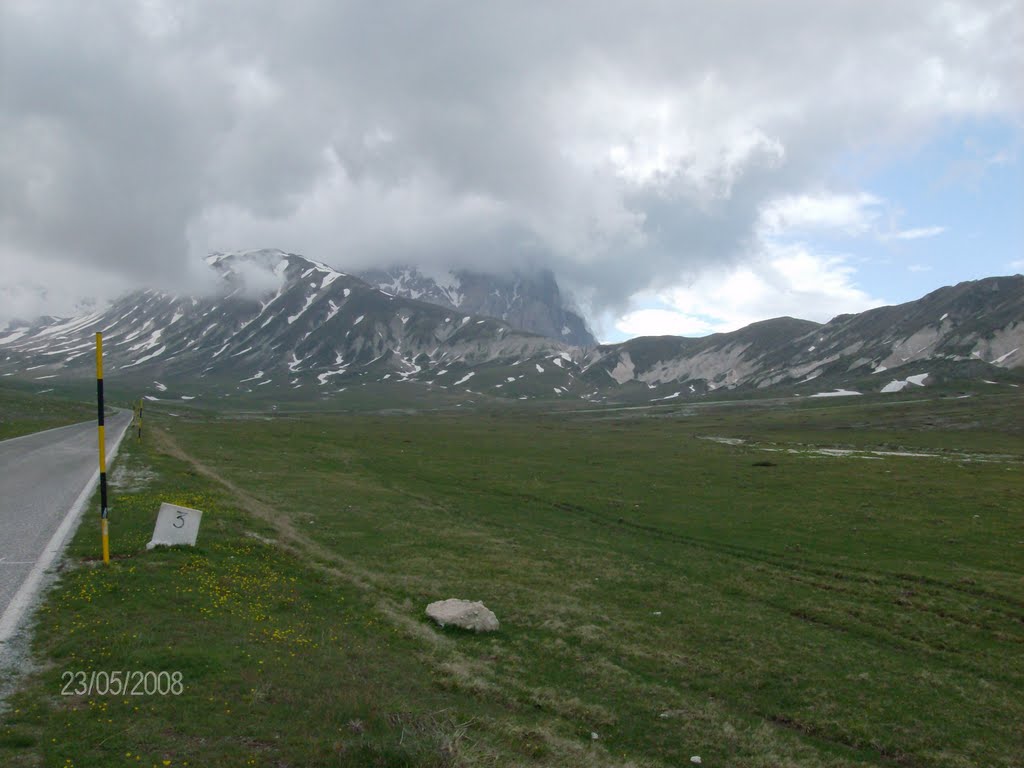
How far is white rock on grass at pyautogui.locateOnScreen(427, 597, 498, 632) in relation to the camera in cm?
2080

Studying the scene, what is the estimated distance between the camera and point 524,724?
14391 mm

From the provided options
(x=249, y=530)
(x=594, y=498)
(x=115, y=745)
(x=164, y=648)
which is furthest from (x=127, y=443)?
(x=115, y=745)

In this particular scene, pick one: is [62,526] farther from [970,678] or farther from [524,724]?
[970,678]

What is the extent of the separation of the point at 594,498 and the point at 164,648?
141ft

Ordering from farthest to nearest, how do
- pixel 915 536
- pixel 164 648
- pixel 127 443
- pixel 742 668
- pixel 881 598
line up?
pixel 127 443 → pixel 915 536 → pixel 881 598 → pixel 742 668 → pixel 164 648

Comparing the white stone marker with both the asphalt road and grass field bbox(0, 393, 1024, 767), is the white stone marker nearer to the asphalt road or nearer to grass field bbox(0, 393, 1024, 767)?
grass field bbox(0, 393, 1024, 767)

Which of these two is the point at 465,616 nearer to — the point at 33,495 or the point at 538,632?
the point at 538,632

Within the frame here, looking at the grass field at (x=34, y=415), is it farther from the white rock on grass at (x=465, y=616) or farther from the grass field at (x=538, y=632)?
the white rock on grass at (x=465, y=616)

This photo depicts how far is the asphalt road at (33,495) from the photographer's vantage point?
64.3 ft

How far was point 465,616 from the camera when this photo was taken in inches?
827

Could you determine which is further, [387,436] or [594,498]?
[387,436]
